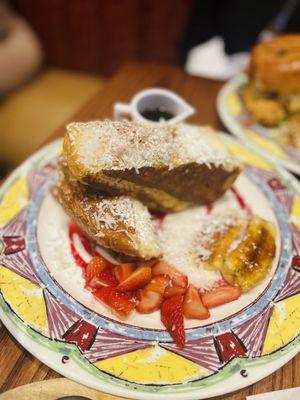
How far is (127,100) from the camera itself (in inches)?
73.9

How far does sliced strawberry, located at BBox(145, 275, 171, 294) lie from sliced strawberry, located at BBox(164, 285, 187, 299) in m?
0.01

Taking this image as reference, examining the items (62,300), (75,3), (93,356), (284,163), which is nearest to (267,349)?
(93,356)

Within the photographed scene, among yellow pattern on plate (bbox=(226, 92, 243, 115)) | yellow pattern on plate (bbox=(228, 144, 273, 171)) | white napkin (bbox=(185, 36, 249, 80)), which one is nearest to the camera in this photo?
yellow pattern on plate (bbox=(228, 144, 273, 171))

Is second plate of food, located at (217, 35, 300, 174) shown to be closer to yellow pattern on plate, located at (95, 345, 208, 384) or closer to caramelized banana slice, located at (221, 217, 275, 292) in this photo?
caramelized banana slice, located at (221, 217, 275, 292)

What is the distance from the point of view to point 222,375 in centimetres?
88

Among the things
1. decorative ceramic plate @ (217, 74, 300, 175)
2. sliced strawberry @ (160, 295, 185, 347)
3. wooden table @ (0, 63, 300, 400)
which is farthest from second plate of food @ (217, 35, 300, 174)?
sliced strawberry @ (160, 295, 185, 347)

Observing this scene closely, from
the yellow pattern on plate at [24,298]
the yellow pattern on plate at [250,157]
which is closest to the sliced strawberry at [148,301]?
the yellow pattern on plate at [24,298]

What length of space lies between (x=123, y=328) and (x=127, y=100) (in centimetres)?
121

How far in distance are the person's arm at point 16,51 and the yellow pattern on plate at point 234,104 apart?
4.66 ft

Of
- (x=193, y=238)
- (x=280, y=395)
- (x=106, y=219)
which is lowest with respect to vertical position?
(x=280, y=395)

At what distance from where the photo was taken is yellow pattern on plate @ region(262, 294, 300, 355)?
946 millimetres

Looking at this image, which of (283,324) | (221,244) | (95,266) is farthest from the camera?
(221,244)

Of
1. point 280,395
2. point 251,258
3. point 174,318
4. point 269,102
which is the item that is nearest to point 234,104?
point 269,102

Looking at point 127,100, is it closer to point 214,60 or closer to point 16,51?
point 16,51
